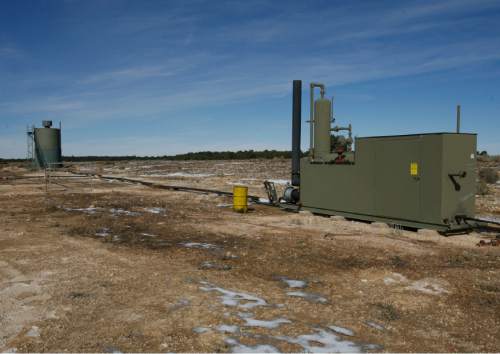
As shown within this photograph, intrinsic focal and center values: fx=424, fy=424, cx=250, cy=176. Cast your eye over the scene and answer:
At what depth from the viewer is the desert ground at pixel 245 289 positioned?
4.59m

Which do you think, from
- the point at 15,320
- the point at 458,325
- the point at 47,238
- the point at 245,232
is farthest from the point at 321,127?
the point at 15,320

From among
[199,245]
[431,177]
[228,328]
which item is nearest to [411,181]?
[431,177]

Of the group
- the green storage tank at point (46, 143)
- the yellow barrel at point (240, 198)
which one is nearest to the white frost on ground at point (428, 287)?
the yellow barrel at point (240, 198)

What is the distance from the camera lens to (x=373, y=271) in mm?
7316

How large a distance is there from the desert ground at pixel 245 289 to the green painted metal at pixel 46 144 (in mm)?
35814

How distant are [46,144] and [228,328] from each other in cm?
4509

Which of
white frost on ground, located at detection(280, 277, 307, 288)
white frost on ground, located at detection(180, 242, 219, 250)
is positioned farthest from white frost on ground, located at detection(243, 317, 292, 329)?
white frost on ground, located at detection(180, 242, 219, 250)

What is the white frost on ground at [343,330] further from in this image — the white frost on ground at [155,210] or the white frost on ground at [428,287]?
the white frost on ground at [155,210]

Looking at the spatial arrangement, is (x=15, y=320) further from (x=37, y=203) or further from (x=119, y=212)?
(x=37, y=203)

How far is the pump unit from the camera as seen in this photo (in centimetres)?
1084

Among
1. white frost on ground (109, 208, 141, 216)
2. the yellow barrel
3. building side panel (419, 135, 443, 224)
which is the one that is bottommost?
white frost on ground (109, 208, 141, 216)

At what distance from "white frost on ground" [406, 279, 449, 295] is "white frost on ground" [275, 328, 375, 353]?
7.51 feet

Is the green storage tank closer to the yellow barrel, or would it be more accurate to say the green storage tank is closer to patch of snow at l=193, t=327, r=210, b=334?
the yellow barrel

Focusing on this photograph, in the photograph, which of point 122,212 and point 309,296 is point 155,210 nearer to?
point 122,212
